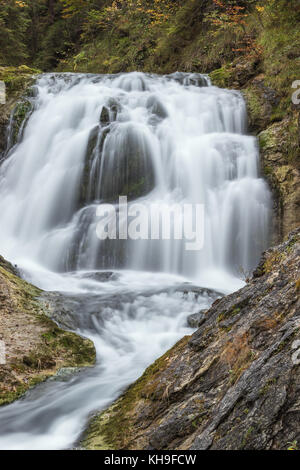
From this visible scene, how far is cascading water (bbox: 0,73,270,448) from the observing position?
6660mm

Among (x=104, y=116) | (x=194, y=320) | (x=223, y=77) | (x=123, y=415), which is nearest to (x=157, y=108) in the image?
(x=104, y=116)

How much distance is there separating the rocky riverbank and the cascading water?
62 cm

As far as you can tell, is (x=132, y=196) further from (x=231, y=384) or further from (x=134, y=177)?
(x=231, y=384)

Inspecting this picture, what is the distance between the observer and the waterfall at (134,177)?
9359 mm

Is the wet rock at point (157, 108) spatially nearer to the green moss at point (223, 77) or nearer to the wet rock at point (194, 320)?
the green moss at point (223, 77)

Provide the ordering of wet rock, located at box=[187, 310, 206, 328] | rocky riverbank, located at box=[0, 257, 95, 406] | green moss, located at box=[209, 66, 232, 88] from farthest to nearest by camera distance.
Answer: green moss, located at box=[209, 66, 232, 88] < wet rock, located at box=[187, 310, 206, 328] < rocky riverbank, located at box=[0, 257, 95, 406]

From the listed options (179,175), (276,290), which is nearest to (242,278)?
(179,175)

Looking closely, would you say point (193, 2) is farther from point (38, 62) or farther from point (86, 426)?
point (86, 426)

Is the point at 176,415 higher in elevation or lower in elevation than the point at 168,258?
lower

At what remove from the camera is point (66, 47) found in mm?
25422

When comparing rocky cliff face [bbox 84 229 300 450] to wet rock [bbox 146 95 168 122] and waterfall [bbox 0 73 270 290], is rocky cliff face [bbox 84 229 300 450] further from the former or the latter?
wet rock [bbox 146 95 168 122]

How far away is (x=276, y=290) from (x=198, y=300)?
4069mm

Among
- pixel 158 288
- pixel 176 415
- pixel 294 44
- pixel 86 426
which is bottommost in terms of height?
pixel 86 426

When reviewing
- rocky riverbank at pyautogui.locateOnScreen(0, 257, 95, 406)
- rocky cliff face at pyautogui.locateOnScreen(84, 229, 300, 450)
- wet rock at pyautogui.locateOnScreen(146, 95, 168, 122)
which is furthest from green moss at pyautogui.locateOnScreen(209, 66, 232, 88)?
rocky cliff face at pyautogui.locateOnScreen(84, 229, 300, 450)
